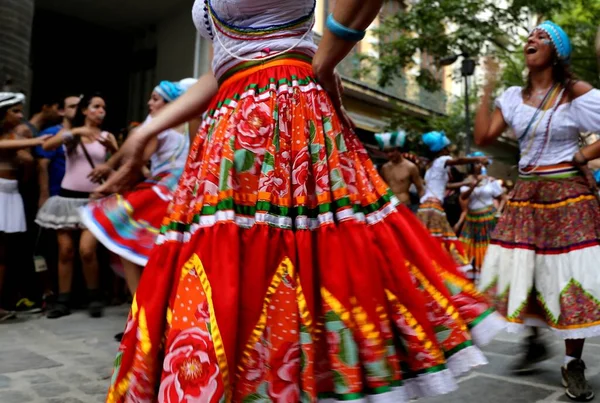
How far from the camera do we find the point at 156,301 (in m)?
1.50

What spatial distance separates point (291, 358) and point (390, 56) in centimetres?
1476

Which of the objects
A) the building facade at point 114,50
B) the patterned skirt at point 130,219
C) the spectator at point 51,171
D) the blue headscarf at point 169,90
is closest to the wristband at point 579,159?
the patterned skirt at point 130,219

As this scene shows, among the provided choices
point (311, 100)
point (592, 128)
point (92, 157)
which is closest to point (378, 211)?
point (311, 100)

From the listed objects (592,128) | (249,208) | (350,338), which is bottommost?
(350,338)

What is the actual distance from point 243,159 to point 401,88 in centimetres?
1972

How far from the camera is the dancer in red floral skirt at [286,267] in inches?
56.4

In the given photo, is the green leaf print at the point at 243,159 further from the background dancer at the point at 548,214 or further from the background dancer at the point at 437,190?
the background dancer at the point at 437,190

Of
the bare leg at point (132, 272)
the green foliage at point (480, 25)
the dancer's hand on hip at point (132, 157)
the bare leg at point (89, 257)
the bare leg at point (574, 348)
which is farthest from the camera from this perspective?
the green foliage at point (480, 25)

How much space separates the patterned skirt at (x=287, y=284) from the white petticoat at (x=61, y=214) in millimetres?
3822

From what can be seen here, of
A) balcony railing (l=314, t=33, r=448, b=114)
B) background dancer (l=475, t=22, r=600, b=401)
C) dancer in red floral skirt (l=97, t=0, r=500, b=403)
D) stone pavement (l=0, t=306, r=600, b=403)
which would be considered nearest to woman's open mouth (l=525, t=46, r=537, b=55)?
background dancer (l=475, t=22, r=600, b=401)

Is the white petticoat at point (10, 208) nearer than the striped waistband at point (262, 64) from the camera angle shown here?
No

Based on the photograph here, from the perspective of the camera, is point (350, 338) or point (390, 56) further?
point (390, 56)

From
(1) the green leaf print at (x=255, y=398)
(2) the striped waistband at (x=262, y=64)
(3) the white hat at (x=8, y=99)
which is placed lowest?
(1) the green leaf print at (x=255, y=398)

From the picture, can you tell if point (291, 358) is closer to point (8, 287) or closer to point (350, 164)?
point (350, 164)
